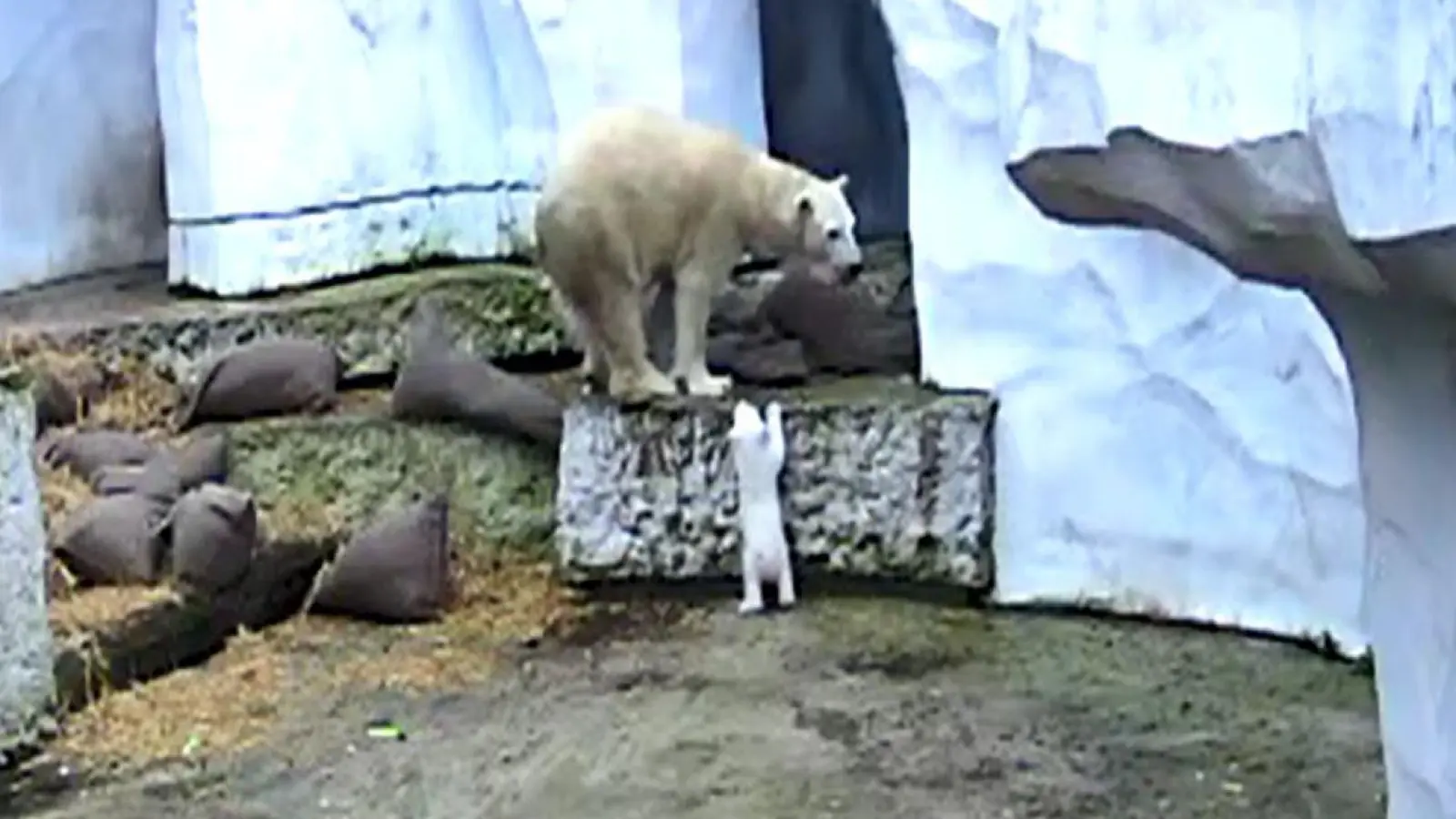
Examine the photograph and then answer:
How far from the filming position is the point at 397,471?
17.9 feet

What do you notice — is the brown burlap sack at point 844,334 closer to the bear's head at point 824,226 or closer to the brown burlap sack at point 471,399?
the bear's head at point 824,226

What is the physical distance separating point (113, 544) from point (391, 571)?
561mm

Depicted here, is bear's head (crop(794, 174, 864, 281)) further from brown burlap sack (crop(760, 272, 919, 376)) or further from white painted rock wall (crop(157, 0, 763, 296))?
white painted rock wall (crop(157, 0, 763, 296))

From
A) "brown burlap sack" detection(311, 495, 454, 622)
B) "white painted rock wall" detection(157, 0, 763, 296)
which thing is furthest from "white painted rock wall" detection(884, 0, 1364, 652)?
"brown burlap sack" detection(311, 495, 454, 622)

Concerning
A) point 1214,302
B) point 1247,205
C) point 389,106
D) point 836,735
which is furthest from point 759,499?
point 1247,205

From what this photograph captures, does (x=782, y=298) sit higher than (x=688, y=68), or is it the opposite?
(x=688, y=68)

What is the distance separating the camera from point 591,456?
516 cm

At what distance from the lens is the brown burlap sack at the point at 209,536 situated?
15.5 ft

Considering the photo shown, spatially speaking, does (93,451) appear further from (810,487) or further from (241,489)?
(810,487)

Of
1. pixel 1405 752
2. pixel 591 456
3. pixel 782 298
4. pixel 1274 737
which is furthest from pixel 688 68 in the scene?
pixel 1405 752

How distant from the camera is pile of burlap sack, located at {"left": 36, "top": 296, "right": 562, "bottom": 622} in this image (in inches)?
186

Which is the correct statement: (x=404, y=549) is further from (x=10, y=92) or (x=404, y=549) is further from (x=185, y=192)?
(x=10, y=92)

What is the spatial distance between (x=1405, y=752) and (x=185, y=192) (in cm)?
430

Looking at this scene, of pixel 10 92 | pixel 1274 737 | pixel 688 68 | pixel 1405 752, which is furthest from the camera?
pixel 10 92
